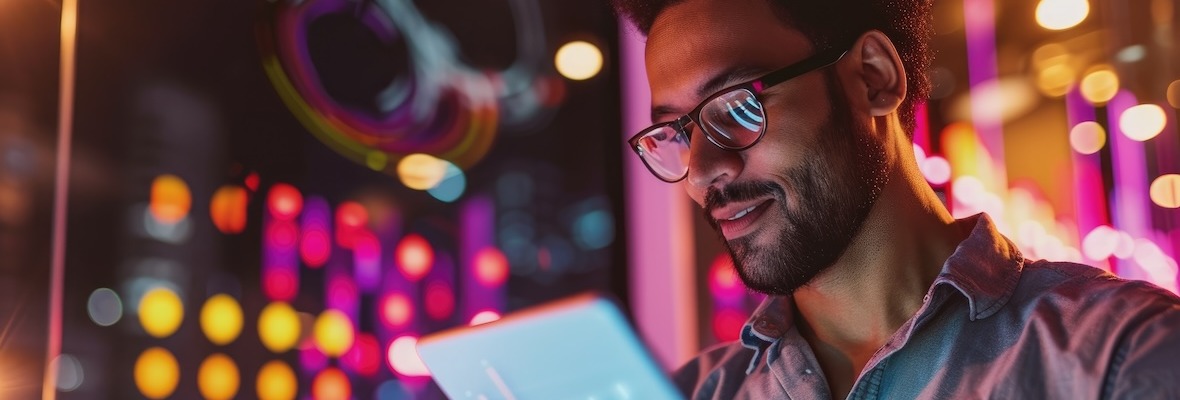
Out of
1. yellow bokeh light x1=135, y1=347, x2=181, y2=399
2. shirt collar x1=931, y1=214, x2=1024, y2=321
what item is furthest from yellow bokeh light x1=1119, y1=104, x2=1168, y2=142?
yellow bokeh light x1=135, y1=347, x2=181, y2=399

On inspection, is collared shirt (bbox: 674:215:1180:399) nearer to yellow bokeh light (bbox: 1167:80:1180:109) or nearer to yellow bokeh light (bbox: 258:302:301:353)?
yellow bokeh light (bbox: 258:302:301:353)

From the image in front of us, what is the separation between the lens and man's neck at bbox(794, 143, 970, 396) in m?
1.32

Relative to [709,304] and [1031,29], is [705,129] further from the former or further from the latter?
[1031,29]

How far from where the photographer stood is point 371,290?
1.92 meters

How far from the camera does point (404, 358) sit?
1.98 meters

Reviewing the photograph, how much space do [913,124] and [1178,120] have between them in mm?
1961

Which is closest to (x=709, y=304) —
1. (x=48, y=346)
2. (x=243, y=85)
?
(x=243, y=85)

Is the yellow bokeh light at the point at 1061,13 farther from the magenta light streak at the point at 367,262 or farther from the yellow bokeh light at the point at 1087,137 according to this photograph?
the magenta light streak at the point at 367,262

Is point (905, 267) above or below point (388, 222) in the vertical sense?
below

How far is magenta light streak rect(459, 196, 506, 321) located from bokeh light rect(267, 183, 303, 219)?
451 mm

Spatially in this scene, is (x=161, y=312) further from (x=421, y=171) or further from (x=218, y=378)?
(x=421, y=171)

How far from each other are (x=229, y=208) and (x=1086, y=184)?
2929 millimetres

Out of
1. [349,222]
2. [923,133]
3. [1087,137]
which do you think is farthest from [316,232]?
[1087,137]

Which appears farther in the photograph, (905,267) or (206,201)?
(206,201)
